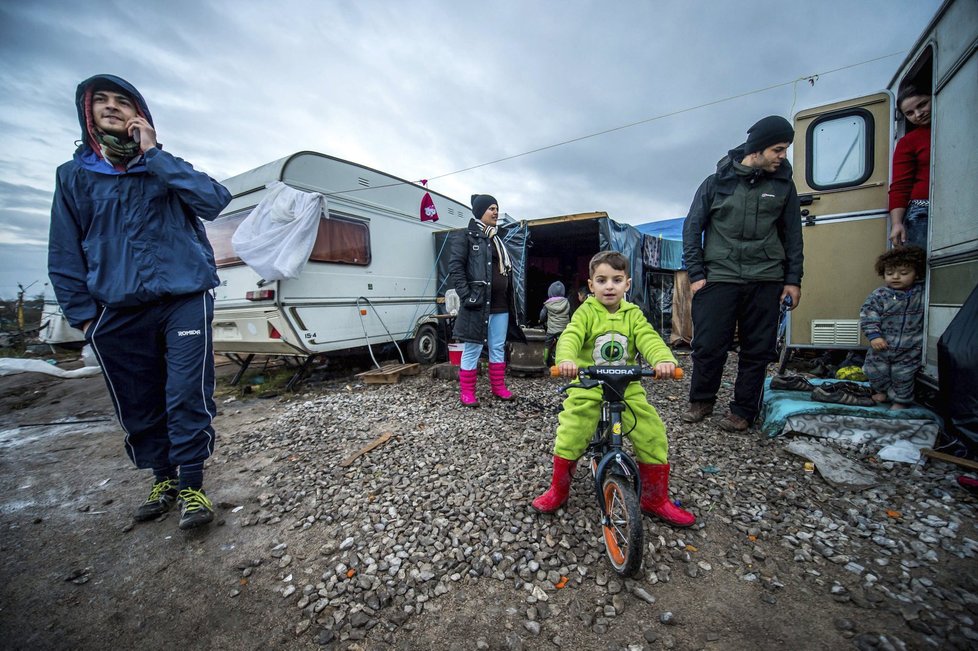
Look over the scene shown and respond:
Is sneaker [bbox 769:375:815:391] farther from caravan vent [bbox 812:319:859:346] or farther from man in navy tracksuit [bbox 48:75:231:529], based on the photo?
man in navy tracksuit [bbox 48:75:231:529]

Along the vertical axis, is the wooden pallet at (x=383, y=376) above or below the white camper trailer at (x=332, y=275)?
below

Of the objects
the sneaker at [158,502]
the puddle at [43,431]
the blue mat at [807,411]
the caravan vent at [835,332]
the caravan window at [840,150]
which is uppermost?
the caravan window at [840,150]

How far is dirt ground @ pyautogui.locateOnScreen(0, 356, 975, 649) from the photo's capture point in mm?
1366

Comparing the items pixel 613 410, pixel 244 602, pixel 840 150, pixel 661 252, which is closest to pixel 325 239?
pixel 244 602

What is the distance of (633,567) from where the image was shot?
151 centimetres

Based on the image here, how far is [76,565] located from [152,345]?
116cm

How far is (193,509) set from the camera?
207 centimetres

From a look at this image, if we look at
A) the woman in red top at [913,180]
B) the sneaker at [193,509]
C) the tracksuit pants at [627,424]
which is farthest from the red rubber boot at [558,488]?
the woman in red top at [913,180]

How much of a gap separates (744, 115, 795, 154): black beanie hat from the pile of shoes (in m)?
1.92

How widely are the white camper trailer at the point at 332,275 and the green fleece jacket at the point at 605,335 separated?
3.90m

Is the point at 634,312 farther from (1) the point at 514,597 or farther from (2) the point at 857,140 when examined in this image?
(2) the point at 857,140

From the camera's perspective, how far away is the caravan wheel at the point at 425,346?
21.4 ft

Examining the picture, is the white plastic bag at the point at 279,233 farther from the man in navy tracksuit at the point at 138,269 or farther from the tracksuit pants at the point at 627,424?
the tracksuit pants at the point at 627,424

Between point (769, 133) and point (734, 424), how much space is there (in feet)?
7.30
